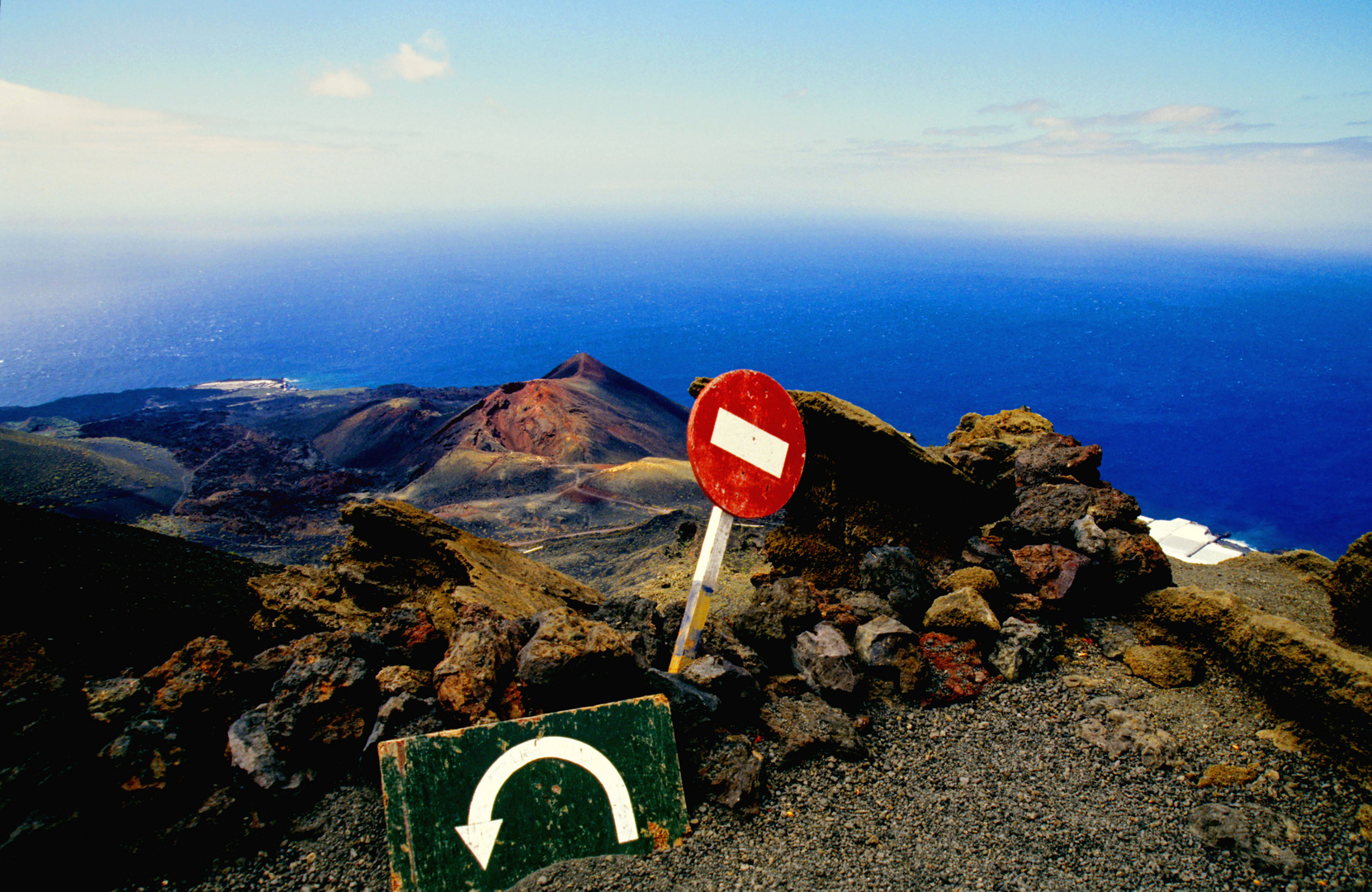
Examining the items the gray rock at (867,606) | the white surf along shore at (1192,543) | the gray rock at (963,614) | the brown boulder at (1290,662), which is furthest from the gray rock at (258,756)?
the white surf along shore at (1192,543)

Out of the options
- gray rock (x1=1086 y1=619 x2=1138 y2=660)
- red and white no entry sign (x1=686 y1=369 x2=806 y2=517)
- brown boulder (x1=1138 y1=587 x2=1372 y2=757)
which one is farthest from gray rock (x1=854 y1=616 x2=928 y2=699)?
brown boulder (x1=1138 y1=587 x2=1372 y2=757)

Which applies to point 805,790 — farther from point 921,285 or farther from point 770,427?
point 921,285

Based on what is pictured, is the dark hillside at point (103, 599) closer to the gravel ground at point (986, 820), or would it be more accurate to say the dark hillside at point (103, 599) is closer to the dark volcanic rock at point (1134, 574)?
the gravel ground at point (986, 820)

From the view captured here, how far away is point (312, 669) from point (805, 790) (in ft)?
9.37

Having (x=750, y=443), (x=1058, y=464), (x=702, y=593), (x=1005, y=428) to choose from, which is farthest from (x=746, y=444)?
(x=1005, y=428)

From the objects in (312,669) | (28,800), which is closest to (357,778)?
(312,669)

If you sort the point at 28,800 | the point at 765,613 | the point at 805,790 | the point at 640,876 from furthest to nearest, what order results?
the point at 765,613 < the point at 805,790 < the point at 640,876 < the point at 28,800

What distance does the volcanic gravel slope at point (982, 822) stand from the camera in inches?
115

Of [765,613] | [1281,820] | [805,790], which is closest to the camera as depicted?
[1281,820]

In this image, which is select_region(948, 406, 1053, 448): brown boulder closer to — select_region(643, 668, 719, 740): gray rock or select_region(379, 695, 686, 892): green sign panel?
select_region(643, 668, 719, 740): gray rock

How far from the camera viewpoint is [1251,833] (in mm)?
3080

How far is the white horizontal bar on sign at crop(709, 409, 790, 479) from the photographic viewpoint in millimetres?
3984

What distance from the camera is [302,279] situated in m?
184

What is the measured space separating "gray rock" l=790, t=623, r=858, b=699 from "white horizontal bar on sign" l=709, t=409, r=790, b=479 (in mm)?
1165
